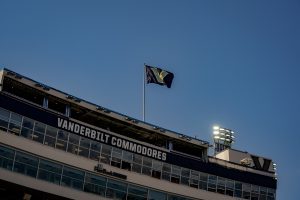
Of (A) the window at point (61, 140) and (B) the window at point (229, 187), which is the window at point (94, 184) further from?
(B) the window at point (229, 187)

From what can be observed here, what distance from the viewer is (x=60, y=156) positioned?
157ft

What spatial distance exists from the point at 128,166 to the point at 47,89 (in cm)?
1198

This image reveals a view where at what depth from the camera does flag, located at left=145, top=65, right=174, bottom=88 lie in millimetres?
60344

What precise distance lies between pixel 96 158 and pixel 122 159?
3.15 metres

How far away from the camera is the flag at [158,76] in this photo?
60.3 meters

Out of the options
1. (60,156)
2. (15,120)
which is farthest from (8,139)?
(60,156)

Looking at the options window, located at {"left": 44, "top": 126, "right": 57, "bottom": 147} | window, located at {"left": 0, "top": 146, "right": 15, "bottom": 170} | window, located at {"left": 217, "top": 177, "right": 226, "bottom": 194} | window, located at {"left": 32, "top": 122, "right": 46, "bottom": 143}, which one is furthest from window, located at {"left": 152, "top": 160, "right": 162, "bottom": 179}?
window, located at {"left": 0, "top": 146, "right": 15, "bottom": 170}

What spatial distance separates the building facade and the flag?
284 inches

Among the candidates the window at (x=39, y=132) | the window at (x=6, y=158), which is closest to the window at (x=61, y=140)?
the window at (x=39, y=132)

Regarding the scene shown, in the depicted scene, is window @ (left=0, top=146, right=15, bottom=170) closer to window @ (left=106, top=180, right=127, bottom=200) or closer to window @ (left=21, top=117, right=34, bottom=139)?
window @ (left=21, top=117, right=34, bottom=139)

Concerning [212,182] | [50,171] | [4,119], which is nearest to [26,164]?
[50,171]

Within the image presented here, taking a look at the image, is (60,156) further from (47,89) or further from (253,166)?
(253,166)

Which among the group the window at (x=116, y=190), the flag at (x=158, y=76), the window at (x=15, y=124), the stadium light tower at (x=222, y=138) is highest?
the flag at (x=158, y=76)

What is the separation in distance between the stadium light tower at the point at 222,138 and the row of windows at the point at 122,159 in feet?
60.6
